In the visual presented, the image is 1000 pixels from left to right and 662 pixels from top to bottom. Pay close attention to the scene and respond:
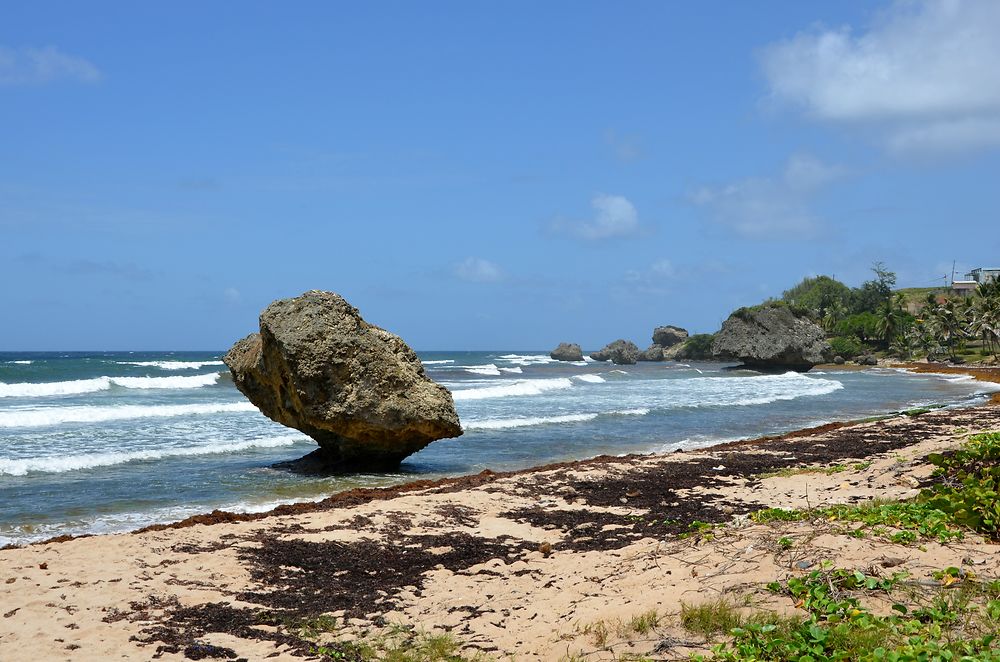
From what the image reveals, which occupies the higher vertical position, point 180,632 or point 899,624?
point 899,624

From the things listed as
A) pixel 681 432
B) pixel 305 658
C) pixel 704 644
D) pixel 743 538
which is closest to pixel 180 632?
pixel 305 658

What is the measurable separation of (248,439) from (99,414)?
8.55m

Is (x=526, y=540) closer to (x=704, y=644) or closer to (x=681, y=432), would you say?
(x=704, y=644)

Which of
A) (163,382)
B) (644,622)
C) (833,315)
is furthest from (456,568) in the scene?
(833,315)

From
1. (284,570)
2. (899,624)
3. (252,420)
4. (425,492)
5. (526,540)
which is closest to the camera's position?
(899,624)

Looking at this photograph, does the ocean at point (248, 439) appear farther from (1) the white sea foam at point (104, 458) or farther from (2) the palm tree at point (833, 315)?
(2) the palm tree at point (833, 315)

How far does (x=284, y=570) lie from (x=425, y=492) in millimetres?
4354

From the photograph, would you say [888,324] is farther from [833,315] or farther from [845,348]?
[833,315]

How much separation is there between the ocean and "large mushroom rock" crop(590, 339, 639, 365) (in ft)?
187

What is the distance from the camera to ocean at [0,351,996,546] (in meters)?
12.1

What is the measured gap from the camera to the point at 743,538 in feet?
22.1

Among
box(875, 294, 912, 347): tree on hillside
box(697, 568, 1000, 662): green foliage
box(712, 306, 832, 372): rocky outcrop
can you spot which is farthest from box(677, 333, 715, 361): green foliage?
box(697, 568, 1000, 662): green foliage

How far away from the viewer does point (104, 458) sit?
622 inches

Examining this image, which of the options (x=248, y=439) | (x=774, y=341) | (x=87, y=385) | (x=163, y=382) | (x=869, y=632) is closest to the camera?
(x=869, y=632)
